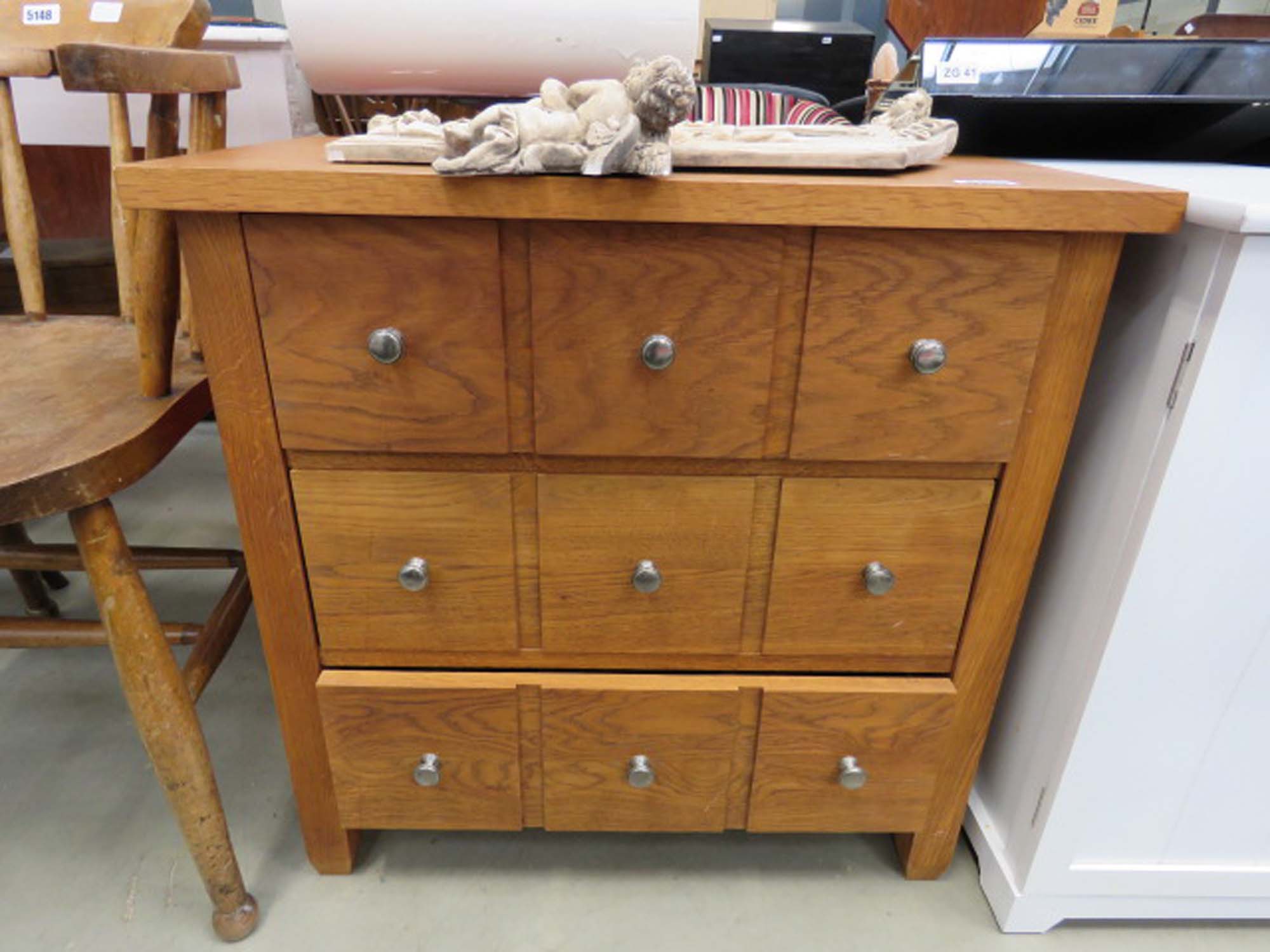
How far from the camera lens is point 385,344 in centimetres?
58

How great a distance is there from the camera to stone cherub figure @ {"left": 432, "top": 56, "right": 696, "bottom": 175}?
0.50 meters

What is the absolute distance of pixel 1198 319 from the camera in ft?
1.87

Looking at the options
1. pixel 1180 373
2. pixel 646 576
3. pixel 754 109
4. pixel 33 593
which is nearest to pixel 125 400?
pixel 646 576

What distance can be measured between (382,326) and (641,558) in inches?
11.4

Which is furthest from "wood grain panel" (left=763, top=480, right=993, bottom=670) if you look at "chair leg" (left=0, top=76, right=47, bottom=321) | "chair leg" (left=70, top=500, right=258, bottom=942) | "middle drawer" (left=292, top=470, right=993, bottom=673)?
"chair leg" (left=0, top=76, right=47, bottom=321)

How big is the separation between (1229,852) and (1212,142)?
0.74 metres

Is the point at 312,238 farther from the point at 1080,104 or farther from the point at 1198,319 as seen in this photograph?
the point at 1080,104

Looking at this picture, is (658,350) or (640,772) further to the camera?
(640,772)

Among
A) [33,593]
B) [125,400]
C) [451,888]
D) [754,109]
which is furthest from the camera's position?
[33,593]

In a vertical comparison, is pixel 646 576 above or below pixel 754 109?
below

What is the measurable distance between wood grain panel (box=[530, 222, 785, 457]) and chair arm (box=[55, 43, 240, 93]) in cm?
39

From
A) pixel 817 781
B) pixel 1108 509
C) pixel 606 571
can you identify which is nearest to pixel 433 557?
pixel 606 571

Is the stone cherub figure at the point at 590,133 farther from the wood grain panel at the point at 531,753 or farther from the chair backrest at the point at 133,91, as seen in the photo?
the wood grain panel at the point at 531,753

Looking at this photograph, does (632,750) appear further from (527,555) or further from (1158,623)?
(1158,623)
